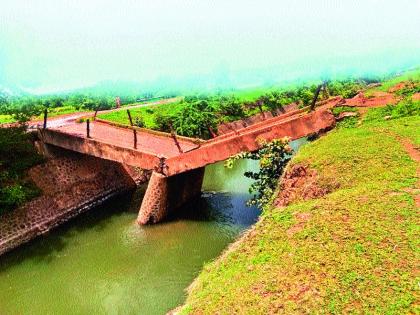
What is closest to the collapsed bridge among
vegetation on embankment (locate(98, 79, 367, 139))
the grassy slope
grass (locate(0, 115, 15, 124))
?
the grassy slope

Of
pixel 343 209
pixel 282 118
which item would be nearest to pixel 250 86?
pixel 282 118

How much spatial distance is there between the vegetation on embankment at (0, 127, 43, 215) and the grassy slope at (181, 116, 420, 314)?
12.2 meters

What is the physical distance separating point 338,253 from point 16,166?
19.2m

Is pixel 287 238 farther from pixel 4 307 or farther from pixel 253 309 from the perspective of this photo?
pixel 4 307

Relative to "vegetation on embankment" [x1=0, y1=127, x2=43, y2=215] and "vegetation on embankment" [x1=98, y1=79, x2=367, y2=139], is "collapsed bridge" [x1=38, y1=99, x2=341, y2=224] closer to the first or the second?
"vegetation on embankment" [x1=0, y1=127, x2=43, y2=215]

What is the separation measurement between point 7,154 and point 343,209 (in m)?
18.9

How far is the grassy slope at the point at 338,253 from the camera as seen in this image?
9.81m

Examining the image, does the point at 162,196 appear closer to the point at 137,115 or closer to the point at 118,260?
the point at 118,260

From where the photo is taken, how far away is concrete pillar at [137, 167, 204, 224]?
2238 centimetres

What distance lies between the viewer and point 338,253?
1124 cm

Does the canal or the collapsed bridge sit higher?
the collapsed bridge

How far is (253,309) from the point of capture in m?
10.4

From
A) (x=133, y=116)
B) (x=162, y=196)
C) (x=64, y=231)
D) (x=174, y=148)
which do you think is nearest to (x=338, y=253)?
(x=162, y=196)

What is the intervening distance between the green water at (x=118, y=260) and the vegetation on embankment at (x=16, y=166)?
95.0 inches
